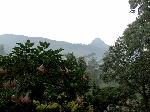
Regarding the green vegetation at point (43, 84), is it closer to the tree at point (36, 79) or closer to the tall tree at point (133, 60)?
the tree at point (36, 79)

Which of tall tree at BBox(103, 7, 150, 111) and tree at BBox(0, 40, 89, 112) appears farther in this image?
tall tree at BBox(103, 7, 150, 111)

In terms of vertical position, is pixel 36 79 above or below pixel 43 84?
above

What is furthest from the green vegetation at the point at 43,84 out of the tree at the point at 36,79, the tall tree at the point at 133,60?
the tall tree at the point at 133,60

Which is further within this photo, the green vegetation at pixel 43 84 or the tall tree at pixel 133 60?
the tall tree at pixel 133 60

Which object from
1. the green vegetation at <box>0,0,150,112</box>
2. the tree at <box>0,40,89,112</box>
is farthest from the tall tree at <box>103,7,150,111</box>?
the tree at <box>0,40,89,112</box>

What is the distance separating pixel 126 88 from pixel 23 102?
16520 millimetres

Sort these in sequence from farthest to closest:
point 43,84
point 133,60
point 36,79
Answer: point 133,60, point 43,84, point 36,79

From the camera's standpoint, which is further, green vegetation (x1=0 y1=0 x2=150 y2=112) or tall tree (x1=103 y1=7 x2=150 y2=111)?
tall tree (x1=103 y1=7 x2=150 y2=111)

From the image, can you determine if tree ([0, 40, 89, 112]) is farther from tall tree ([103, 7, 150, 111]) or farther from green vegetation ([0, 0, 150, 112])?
tall tree ([103, 7, 150, 111])

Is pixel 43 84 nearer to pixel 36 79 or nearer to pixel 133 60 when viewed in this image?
pixel 36 79

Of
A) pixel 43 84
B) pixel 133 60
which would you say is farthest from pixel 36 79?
pixel 133 60

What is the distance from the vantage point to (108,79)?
25.8 metres

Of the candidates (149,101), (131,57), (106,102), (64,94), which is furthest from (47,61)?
(149,101)

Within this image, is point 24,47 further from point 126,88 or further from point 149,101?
point 149,101
